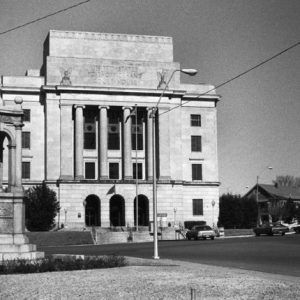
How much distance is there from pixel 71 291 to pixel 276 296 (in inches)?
179

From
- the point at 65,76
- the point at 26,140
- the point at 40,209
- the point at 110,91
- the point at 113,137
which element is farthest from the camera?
the point at 113,137

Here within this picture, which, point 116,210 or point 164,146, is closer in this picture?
point 164,146

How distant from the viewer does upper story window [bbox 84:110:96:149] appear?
3447 inches

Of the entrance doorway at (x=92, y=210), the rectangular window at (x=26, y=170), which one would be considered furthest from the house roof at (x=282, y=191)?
the rectangular window at (x=26, y=170)

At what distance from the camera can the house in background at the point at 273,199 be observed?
15125 centimetres

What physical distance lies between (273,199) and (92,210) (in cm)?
7708

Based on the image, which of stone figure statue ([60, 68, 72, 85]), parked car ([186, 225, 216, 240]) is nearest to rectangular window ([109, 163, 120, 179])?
stone figure statue ([60, 68, 72, 85])

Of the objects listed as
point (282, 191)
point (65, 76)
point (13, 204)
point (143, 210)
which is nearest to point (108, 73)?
point (65, 76)

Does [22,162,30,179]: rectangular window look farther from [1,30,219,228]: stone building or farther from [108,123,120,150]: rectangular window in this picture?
[108,123,120,150]: rectangular window

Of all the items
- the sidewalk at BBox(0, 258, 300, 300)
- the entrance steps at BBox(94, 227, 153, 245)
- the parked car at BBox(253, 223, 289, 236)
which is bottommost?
the entrance steps at BBox(94, 227, 153, 245)

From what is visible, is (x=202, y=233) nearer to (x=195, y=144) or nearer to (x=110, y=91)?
(x=195, y=144)

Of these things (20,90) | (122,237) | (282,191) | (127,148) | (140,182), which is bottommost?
(122,237)

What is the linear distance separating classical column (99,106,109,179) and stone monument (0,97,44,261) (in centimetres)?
5795

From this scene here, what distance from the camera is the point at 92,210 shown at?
88125mm
